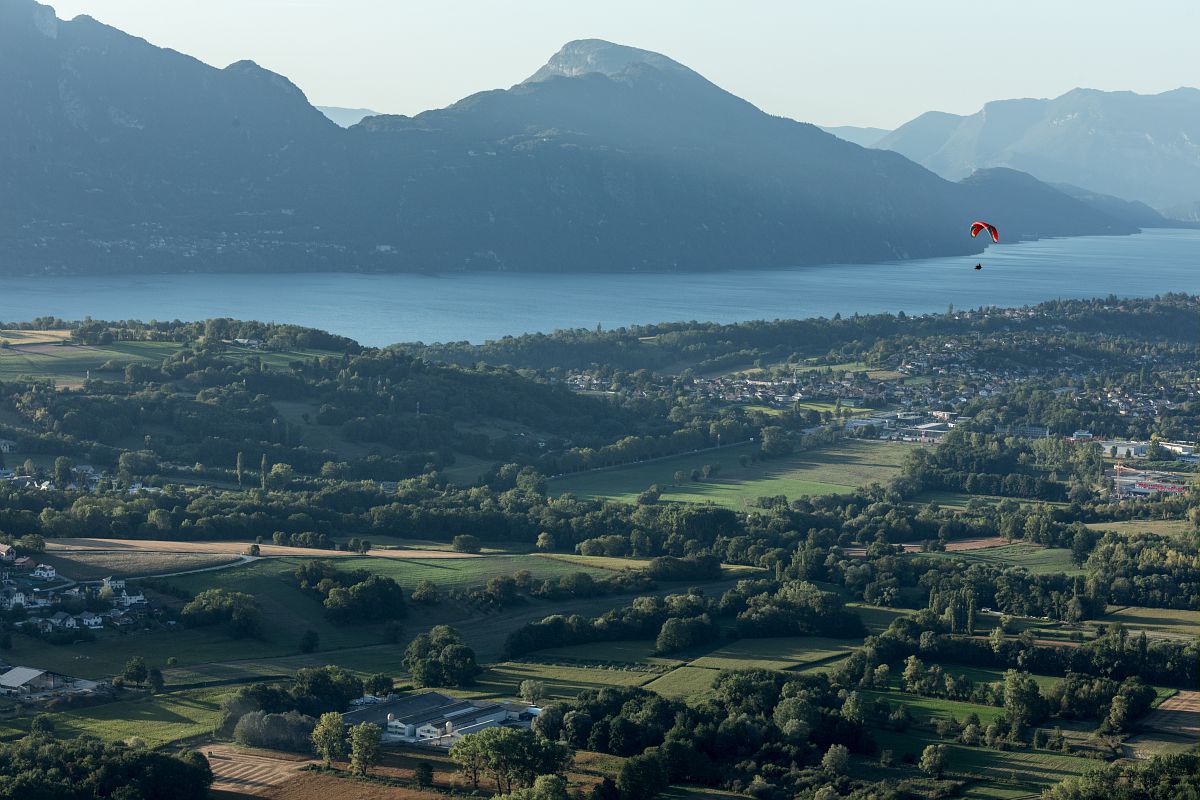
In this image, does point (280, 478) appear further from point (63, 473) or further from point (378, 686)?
point (378, 686)

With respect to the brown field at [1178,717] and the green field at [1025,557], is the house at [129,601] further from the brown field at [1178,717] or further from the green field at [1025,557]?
the green field at [1025,557]

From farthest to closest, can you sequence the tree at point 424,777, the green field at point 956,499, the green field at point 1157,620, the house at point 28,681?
the green field at point 956,499 → the green field at point 1157,620 → the house at point 28,681 → the tree at point 424,777

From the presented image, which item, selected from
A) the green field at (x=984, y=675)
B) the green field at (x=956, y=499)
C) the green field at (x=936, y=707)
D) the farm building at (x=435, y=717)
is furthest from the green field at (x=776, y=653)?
the green field at (x=956, y=499)

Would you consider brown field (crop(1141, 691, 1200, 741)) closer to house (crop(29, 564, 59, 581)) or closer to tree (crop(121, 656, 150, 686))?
tree (crop(121, 656, 150, 686))

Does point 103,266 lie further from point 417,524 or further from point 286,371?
point 417,524

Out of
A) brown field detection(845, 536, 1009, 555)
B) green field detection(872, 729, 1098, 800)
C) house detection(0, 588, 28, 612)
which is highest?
house detection(0, 588, 28, 612)

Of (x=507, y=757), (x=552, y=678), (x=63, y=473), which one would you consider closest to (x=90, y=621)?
(x=552, y=678)

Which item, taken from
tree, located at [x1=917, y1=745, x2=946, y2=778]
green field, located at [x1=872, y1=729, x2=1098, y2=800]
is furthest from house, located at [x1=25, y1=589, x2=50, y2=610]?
tree, located at [x1=917, y1=745, x2=946, y2=778]
